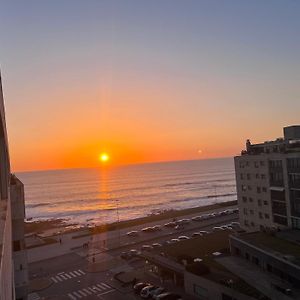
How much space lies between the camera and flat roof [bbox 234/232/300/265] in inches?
1110

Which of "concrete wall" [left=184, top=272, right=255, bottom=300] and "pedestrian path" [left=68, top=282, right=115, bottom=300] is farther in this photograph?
"pedestrian path" [left=68, top=282, right=115, bottom=300]

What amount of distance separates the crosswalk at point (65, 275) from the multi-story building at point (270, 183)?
23.4 metres

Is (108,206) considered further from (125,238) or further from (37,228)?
(125,238)

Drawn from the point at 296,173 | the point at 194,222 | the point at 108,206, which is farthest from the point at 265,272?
the point at 108,206

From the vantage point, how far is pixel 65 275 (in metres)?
42.2

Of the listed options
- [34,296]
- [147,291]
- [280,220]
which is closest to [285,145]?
[280,220]

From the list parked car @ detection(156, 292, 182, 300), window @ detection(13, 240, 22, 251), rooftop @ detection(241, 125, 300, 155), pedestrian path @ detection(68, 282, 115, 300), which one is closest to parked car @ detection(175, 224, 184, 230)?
rooftop @ detection(241, 125, 300, 155)

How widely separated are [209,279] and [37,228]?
66750mm

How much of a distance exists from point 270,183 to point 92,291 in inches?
979

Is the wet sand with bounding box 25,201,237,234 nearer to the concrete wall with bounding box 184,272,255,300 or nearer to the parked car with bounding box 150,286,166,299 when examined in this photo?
the parked car with bounding box 150,286,166,299

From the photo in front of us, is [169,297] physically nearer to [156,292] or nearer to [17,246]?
[156,292]

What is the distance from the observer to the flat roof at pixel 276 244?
92.5 ft

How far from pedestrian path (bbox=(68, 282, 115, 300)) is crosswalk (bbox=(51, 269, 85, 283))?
481 centimetres

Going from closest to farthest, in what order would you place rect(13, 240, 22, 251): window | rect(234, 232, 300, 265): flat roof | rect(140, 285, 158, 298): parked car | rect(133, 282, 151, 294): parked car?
rect(13, 240, 22, 251): window → rect(234, 232, 300, 265): flat roof → rect(140, 285, 158, 298): parked car → rect(133, 282, 151, 294): parked car
